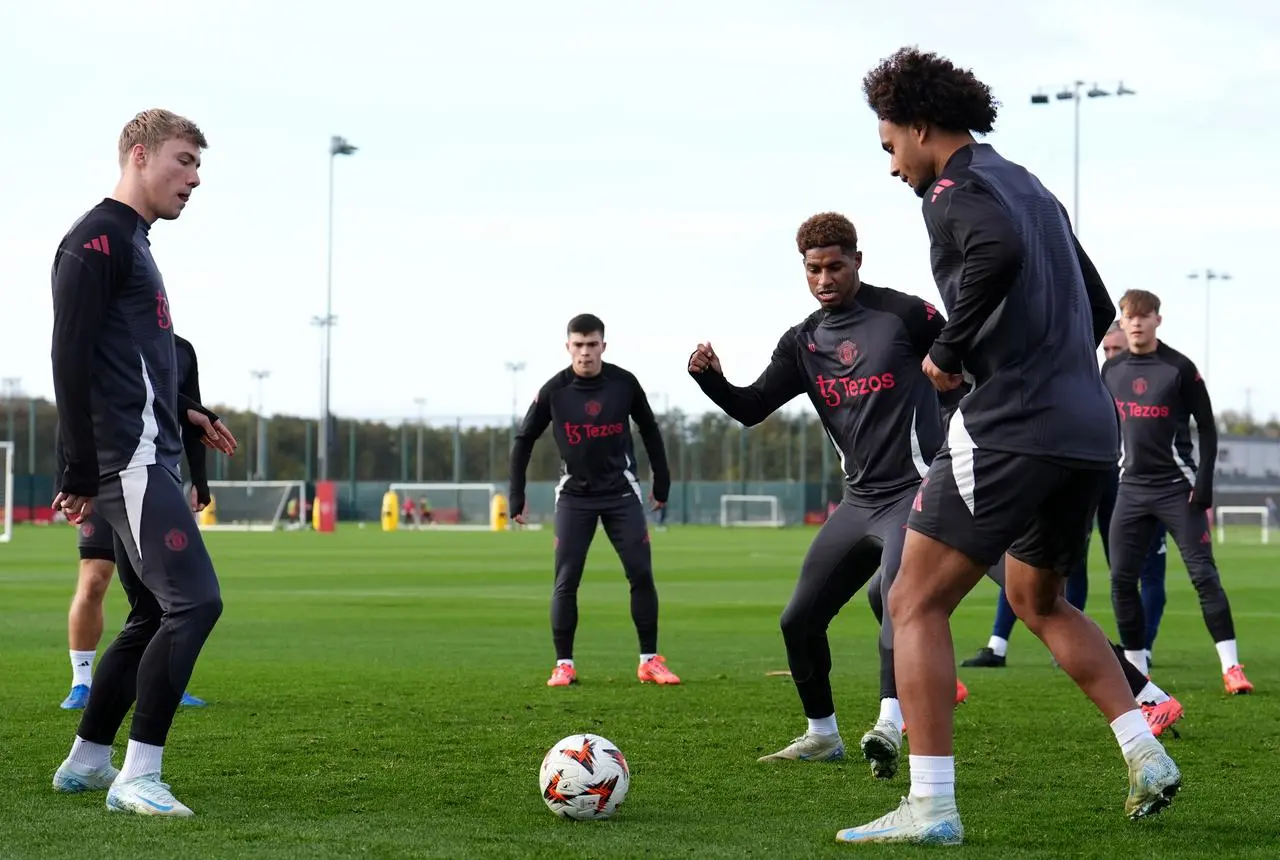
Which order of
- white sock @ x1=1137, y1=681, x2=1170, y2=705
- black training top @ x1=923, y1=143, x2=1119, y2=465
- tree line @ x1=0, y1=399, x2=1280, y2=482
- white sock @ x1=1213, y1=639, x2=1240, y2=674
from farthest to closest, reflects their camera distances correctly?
tree line @ x1=0, y1=399, x2=1280, y2=482 < white sock @ x1=1213, y1=639, x2=1240, y2=674 < white sock @ x1=1137, y1=681, x2=1170, y2=705 < black training top @ x1=923, y1=143, x2=1119, y2=465

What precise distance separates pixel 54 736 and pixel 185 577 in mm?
2259

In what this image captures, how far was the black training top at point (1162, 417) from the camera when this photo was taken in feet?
33.1

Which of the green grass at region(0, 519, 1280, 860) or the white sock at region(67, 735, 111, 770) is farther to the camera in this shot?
the white sock at region(67, 735, 111, 770)

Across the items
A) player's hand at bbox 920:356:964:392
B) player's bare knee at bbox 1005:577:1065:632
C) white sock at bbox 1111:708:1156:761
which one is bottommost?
white sock at bbox 1111:708:1156:761

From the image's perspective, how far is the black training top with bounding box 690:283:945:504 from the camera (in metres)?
7.16

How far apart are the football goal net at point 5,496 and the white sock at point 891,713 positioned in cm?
3490

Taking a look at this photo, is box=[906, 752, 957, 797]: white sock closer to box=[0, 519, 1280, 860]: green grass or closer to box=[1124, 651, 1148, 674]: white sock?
box=[0, 519, 1280, 860]: green grass

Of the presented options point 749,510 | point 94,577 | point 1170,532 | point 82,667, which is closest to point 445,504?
point 749,510

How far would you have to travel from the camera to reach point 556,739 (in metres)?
7.56

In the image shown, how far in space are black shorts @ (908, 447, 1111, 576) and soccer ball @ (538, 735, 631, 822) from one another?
1.36 metres

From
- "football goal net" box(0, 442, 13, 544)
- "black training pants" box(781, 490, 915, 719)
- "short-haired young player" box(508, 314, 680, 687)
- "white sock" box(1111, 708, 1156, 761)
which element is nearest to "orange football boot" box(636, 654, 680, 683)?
"short-haired young player" box(508, 314, 680, 687)

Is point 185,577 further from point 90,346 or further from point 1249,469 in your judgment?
point 1249,469

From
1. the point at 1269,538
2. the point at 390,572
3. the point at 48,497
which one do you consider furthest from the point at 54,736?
the point at 48,497

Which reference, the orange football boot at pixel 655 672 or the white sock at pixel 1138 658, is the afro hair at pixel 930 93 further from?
the orange football boot at pixel 655 672
